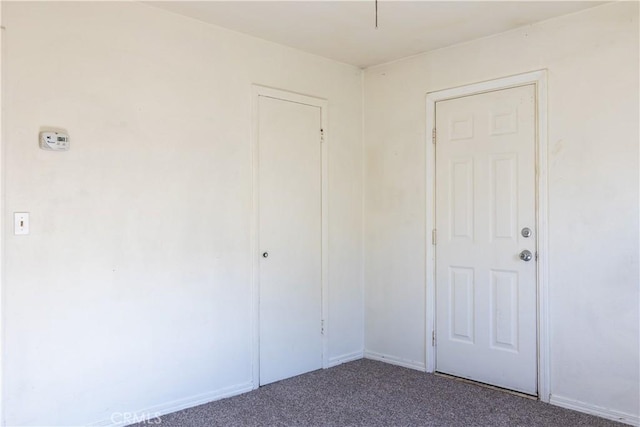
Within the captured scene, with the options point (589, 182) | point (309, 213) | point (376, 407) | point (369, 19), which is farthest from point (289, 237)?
point (589, 182)

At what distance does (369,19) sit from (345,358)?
2594mm

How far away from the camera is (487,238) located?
348cm

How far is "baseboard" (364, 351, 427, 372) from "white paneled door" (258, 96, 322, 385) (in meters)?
0.53

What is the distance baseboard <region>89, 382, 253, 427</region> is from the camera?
2.79m

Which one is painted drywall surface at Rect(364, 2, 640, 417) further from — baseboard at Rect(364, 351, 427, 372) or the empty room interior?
baseboard at Rect(364, 351, 427, 372)

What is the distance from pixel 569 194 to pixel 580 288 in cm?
58

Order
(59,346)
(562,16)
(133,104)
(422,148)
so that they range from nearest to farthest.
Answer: (59,346)
(133,104)
(562,16)
(422,148)

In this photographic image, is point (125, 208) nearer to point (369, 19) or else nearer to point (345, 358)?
point (369, 19)

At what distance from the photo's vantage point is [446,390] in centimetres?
340

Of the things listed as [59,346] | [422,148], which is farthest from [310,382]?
[422,148]

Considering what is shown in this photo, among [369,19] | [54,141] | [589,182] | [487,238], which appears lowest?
[487,238]

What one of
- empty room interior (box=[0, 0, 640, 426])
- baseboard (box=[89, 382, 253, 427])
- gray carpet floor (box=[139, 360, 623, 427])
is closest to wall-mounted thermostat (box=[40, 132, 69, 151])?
empty room interior (box=[0, 0, 640, 426])

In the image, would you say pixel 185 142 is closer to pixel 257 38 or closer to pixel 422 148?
pixel 257 38

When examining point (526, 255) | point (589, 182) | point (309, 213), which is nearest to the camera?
point (589, 182)
